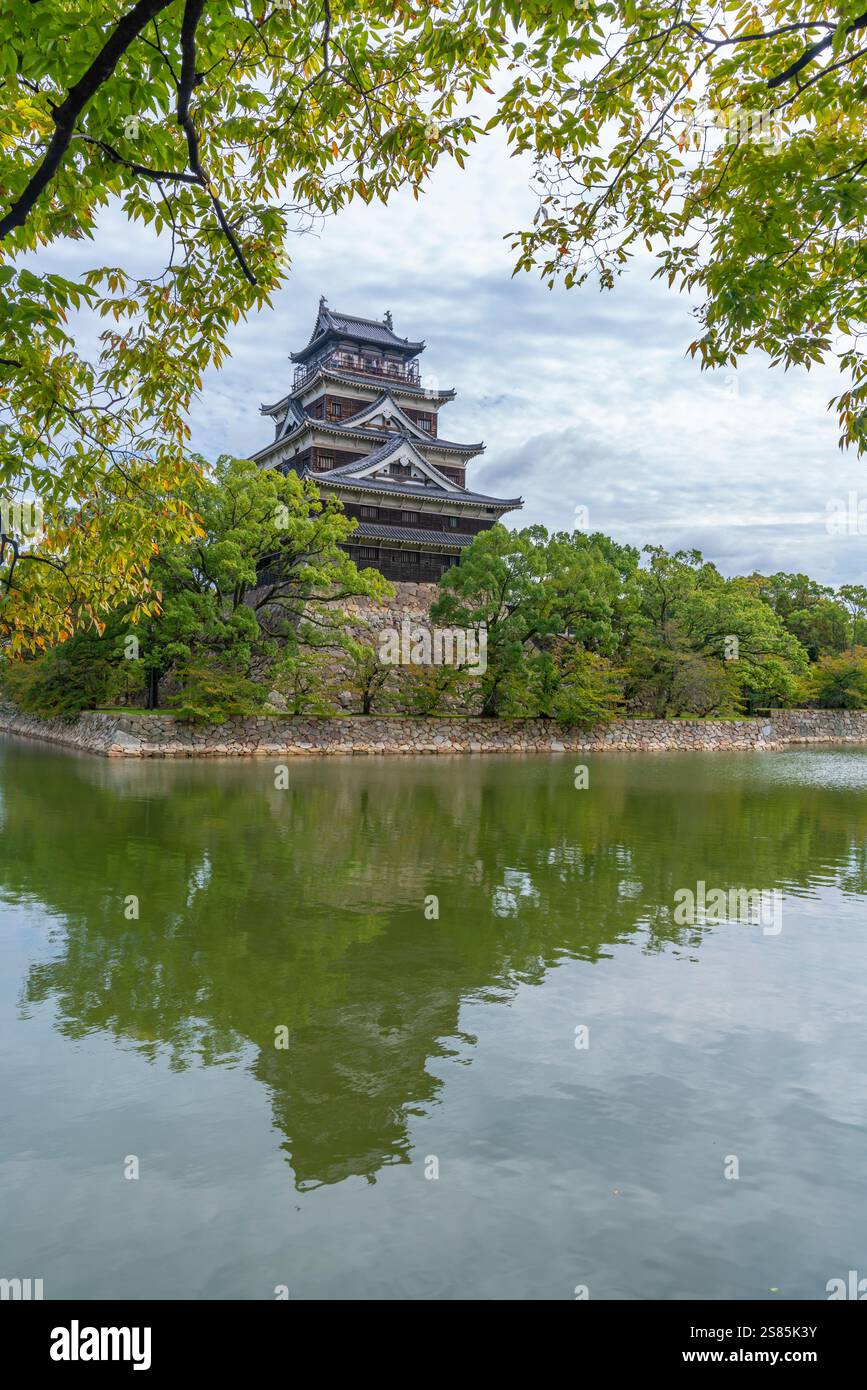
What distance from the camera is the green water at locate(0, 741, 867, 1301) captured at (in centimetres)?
304

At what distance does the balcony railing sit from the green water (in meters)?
34.8

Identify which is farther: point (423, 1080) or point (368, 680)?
point (368, 680)

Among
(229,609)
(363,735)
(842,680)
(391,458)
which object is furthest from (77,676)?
(842,680)

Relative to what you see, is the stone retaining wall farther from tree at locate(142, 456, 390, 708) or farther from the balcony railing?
the balcony railing

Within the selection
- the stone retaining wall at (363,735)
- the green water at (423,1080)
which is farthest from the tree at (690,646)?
the green water at (423,1080)

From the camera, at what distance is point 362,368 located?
134 ft

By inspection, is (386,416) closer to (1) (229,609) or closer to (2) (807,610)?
(1) (229,609)

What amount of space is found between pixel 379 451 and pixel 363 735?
14.6m

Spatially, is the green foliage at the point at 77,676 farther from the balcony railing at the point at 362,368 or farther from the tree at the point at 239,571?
the balcony railing at the point at 362,368

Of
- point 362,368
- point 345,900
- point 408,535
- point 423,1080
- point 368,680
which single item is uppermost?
point 362,368

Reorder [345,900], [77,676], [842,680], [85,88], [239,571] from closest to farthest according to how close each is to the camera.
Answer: [85,88] → [345,900] → [239,571] → [77,676] → [842,680]

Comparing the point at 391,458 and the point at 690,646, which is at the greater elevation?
the point at 391,458

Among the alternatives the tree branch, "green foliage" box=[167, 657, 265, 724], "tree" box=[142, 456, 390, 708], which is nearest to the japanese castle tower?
"tree" box=[142, 456, 390, 708]

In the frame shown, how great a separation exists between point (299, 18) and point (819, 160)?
8.30 ft
